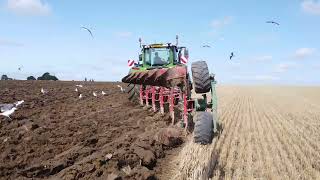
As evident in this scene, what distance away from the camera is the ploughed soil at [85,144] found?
25.8 feet

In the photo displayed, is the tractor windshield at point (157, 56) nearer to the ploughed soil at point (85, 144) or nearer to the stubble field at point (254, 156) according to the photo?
the ploughed soil at point (85, 144)

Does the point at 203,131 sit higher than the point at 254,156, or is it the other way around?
the point at 203,131

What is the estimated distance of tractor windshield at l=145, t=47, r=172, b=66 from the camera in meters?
18.1

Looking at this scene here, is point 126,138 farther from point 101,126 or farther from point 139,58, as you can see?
point 139,58

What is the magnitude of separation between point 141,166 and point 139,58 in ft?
36.3

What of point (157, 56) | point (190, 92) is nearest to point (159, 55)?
point (157, 56)

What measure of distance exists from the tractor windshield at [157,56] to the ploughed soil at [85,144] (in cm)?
263

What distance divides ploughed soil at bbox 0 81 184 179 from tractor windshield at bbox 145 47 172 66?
2633 millimetres

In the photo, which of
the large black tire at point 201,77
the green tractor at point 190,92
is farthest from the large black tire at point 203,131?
the large black tire at point 201,77

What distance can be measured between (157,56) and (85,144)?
8638 mm

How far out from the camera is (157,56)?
60.5 ft

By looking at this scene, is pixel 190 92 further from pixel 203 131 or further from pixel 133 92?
pixel 133 92

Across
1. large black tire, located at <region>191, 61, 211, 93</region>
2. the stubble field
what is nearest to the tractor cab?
the stubble field

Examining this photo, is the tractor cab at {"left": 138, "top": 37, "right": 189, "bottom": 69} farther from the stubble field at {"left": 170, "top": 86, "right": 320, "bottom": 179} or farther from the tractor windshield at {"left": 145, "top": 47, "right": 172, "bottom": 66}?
the stubble field at {"left": 170, "top": 86, "right": 320, "bottom": 179}
